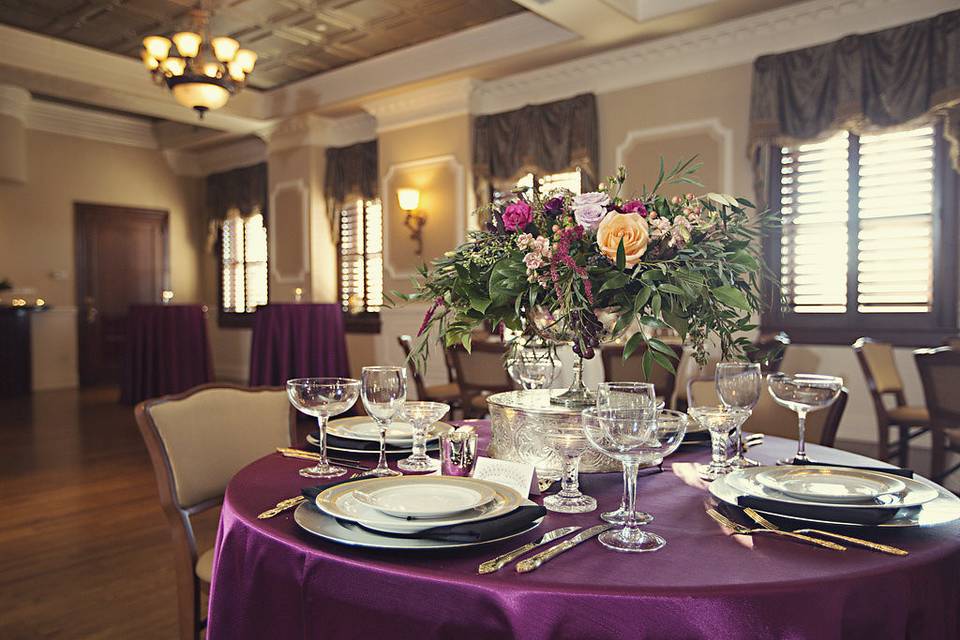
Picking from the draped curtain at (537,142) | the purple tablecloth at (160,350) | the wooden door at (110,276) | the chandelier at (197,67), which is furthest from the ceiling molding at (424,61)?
the wooden door at (110,276)

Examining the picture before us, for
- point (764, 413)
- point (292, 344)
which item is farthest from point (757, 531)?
point (292, 344)

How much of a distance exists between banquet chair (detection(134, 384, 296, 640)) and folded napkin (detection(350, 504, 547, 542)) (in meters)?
0.89

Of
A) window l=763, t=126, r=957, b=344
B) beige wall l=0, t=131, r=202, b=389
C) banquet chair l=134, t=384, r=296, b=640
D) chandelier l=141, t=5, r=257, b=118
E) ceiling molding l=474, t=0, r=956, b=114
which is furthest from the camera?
beige wall l=0, t=131, r=202, b=389

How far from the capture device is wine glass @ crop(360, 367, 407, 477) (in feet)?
4.60

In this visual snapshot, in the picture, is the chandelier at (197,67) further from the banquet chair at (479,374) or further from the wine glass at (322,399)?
the wine glass at (322,399)

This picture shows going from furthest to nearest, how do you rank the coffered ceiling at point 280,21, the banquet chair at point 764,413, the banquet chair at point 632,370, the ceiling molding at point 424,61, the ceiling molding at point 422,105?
1. the ceiling molding at point 422,105
2. the ceiling molding at point 424,61
3. the coffered ceiling at point 280,21
4. the banquet chair at point 632,370
5. the banquet chair at point 764,413

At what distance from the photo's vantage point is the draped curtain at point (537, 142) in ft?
19.9

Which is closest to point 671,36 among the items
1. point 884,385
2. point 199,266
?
point 884,385

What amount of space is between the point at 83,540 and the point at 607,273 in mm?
2894

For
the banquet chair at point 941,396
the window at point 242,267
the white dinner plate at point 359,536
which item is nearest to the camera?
the white dinner plate at point 359,536

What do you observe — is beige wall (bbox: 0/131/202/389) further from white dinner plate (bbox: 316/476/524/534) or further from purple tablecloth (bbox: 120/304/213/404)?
white dinner plate (bbox: 316/476/524/534)

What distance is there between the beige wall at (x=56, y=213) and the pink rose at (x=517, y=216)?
340 inches

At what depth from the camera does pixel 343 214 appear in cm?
849

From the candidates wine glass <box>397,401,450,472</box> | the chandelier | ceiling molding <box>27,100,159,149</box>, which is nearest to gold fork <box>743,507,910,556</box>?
wine glass <box>397,401,450,472</box>
